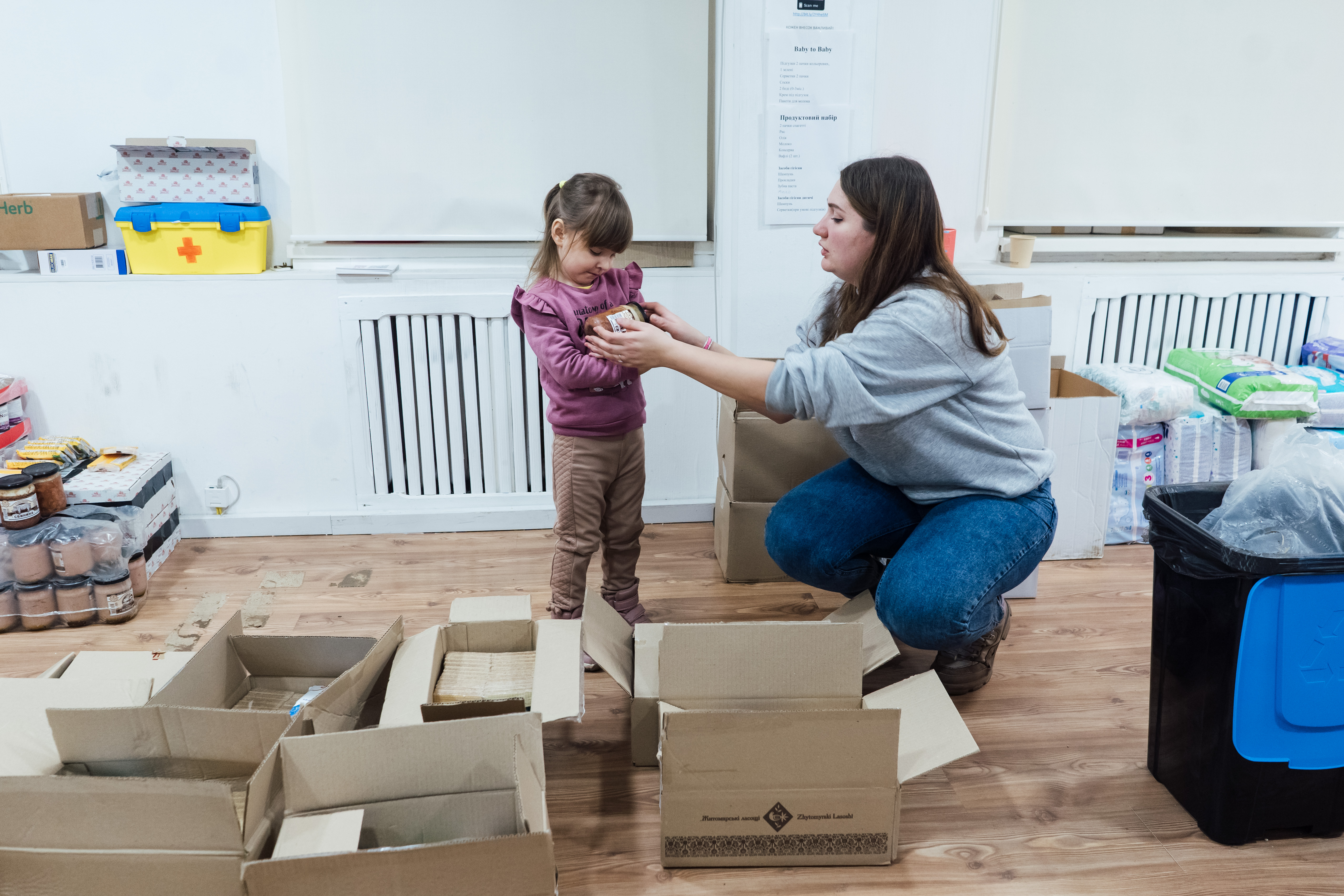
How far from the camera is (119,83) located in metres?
2.49

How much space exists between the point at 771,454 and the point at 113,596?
63.1 inches

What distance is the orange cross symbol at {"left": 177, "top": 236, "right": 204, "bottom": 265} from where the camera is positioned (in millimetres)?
2516

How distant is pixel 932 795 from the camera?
5.38 feet

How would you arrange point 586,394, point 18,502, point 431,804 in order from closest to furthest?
point 431,804
point 586,394
point 18,502

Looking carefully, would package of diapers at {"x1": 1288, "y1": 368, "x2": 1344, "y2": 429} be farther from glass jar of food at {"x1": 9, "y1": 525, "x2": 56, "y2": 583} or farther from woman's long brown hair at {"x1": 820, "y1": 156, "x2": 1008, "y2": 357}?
glass jar of food at {"x1": 9, "y1": 525, "x2": 56, "y2": 583}

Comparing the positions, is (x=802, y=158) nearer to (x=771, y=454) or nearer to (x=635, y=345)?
(x=771, y=454)

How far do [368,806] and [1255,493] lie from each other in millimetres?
1419

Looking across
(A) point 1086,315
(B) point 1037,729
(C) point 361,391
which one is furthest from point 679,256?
(B) point 1037,729

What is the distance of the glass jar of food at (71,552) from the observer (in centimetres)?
221

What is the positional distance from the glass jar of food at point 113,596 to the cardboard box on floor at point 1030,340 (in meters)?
2.13

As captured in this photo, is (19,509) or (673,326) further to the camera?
(19,509)

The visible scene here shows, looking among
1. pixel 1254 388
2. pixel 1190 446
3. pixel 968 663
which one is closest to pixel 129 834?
pixel 968 663

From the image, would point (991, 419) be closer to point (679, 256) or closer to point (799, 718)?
point (799, 718)

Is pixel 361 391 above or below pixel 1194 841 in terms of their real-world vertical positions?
above
